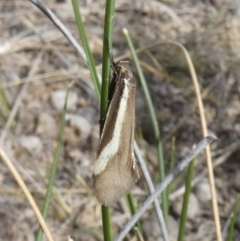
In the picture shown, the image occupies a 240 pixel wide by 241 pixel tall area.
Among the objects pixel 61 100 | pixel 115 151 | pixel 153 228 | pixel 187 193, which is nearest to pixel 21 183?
pixel 115 151

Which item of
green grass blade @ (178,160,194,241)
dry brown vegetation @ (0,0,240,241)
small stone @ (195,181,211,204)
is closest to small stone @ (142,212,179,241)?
dry brown vegetation @ (0,0,240,241)

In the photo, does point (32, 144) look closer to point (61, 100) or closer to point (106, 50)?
point (61, 100)

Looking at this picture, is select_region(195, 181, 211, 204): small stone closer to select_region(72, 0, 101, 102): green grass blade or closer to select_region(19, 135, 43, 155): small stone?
select_region(19, 135, 43, 155): small stone

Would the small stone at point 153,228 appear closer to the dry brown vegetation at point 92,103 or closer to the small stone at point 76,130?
the dry brown vegetation at point 92,103

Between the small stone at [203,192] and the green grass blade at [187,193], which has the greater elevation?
the green grass blade at [187,193]

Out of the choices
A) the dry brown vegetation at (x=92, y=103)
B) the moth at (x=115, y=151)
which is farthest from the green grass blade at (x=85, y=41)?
the dry brown vegetation at (x=92, y=103)

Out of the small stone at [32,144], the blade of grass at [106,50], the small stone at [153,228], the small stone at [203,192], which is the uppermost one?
the blade of grass at [106,50]
